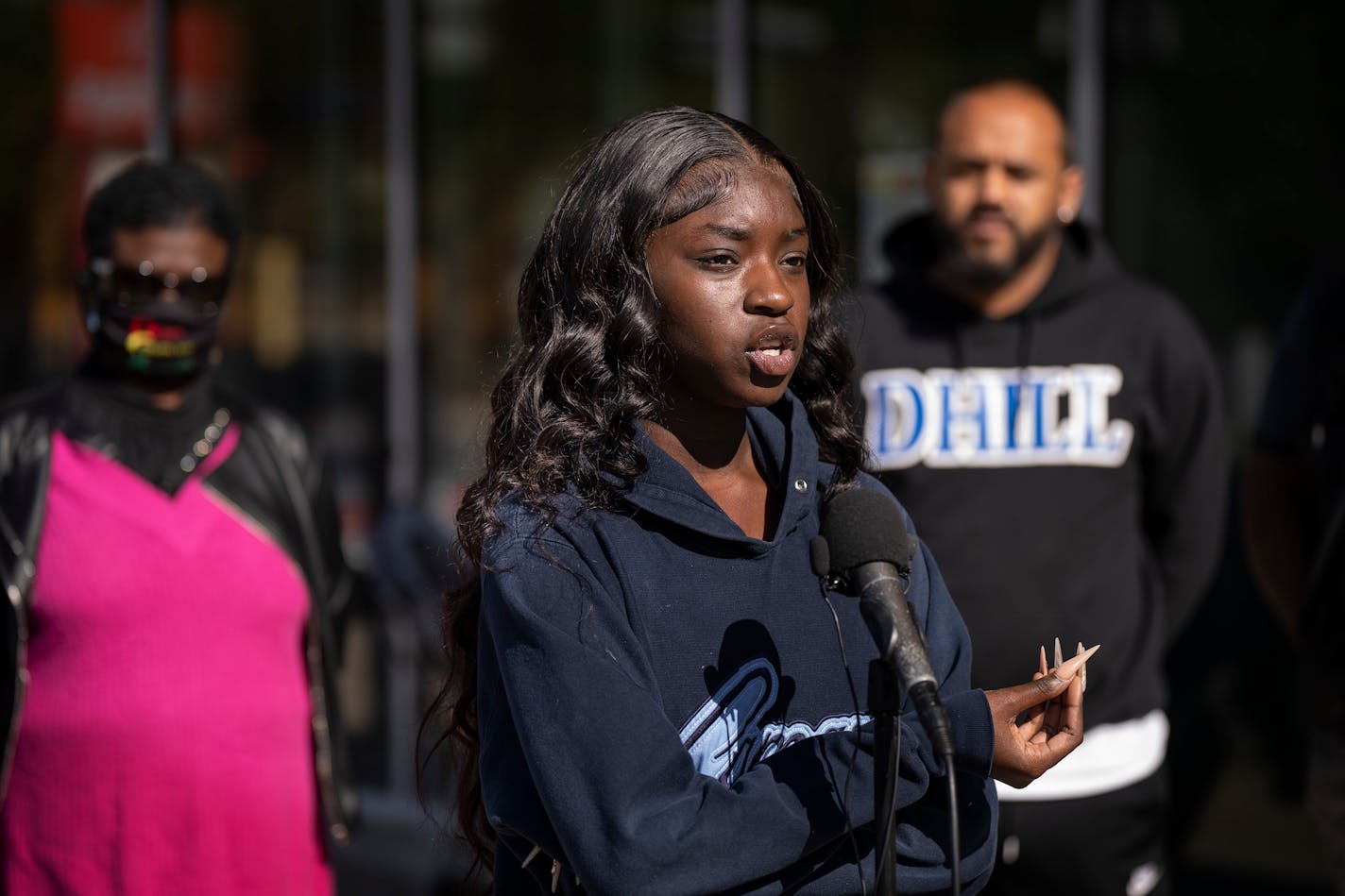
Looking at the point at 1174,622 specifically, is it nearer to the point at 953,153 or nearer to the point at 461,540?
the point at 953,153

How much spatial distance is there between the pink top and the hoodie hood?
1625 millimetres

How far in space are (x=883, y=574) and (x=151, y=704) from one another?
6.07ft

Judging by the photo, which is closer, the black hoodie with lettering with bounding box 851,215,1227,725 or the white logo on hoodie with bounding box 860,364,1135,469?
the black hoodie with lettering with bounding box 851,215,1227,725

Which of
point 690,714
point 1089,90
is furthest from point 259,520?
point 1089,90

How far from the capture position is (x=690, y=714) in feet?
6.56

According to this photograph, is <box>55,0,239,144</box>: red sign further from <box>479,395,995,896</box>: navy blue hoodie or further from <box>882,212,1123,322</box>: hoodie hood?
<box>479,395,995,896</box>: navy blue hoodie

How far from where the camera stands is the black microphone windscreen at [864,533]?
1912 mm

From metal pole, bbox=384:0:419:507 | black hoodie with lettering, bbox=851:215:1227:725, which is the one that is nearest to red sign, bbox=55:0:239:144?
metal pole, bbox=384:0:419:507

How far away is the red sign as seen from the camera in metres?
8.54

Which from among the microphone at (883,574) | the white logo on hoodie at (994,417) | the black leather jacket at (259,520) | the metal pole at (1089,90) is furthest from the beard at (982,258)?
the metal pole at (1089,90)

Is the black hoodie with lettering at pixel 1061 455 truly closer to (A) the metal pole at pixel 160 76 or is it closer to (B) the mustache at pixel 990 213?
(B) the mustache at pixel 990 213

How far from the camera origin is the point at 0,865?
A: 3164 millimetres

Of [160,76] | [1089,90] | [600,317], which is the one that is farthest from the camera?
[160,76]

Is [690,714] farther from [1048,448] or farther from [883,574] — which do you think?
[1048,448]
